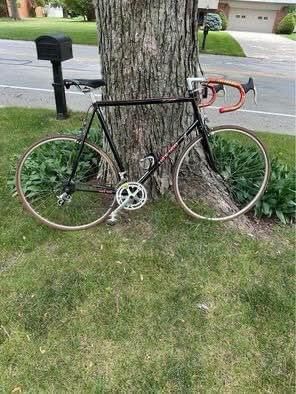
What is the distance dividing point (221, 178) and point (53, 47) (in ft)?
9.81

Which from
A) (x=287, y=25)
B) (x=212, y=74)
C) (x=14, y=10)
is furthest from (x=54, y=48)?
(x=287, y=25)

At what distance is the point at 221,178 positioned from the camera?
331cm

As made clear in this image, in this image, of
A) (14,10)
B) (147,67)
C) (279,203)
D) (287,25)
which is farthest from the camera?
(287,25)

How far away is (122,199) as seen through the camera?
9.60 ft

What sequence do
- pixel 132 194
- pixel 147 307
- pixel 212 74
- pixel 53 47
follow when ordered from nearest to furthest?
pixel 147 307 < pixel 132 194 < pixel 53 47 < pixel 212 74

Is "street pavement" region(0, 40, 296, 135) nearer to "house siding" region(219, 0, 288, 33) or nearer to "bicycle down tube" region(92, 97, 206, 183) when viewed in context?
"bicycle down tube" region(92, 97, 206, 183)

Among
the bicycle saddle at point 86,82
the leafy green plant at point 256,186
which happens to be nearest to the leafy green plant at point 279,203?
the leafy green plant at point 256,186

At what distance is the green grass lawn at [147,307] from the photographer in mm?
2045

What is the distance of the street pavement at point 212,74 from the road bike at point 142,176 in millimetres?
3068

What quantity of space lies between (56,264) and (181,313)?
95 centimetres

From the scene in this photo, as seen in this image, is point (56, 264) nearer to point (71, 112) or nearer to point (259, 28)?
point (71, 112)

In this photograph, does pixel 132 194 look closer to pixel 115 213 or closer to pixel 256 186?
pixel 115 213

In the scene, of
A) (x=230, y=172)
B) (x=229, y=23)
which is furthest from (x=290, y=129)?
(x=229, y=23)

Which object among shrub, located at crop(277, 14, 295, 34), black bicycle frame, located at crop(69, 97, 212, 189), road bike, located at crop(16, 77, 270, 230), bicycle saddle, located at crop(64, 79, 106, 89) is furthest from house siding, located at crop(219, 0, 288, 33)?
bicycle saddle, located at crop(64, 79, 106, 89)
